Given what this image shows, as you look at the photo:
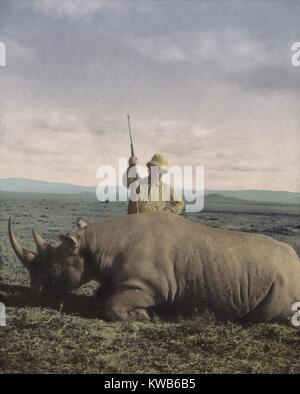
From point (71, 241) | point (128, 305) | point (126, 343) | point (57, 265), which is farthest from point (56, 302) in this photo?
point (126, 343)

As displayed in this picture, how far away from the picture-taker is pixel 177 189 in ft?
30.7

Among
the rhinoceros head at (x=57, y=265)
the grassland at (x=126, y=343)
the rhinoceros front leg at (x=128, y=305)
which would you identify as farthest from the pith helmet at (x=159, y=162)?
the grassland at (x=126, y=343)

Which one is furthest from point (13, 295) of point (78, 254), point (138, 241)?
point (138, 241)

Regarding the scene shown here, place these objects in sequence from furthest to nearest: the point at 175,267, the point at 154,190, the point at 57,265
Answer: the point at 154,190
the point at 57,265
the point at 175,267

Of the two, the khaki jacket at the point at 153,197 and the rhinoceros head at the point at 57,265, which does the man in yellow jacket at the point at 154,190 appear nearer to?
the khaki jacket at the point at 153,197

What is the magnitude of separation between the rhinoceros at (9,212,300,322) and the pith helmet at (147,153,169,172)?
112cm

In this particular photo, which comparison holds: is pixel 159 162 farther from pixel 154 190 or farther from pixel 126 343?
pixel 126 343

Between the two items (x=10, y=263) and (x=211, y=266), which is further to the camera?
(x=10, y=263)

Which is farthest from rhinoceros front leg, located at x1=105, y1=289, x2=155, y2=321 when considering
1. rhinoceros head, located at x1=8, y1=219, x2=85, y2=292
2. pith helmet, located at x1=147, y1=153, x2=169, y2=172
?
pith helmet, located at x1=147, y1=153, x2=169, y2=172

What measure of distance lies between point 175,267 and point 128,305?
2.81ft

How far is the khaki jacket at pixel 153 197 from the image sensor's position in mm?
9242

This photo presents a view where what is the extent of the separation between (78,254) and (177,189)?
2.01m

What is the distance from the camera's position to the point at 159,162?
9281 millimetres
